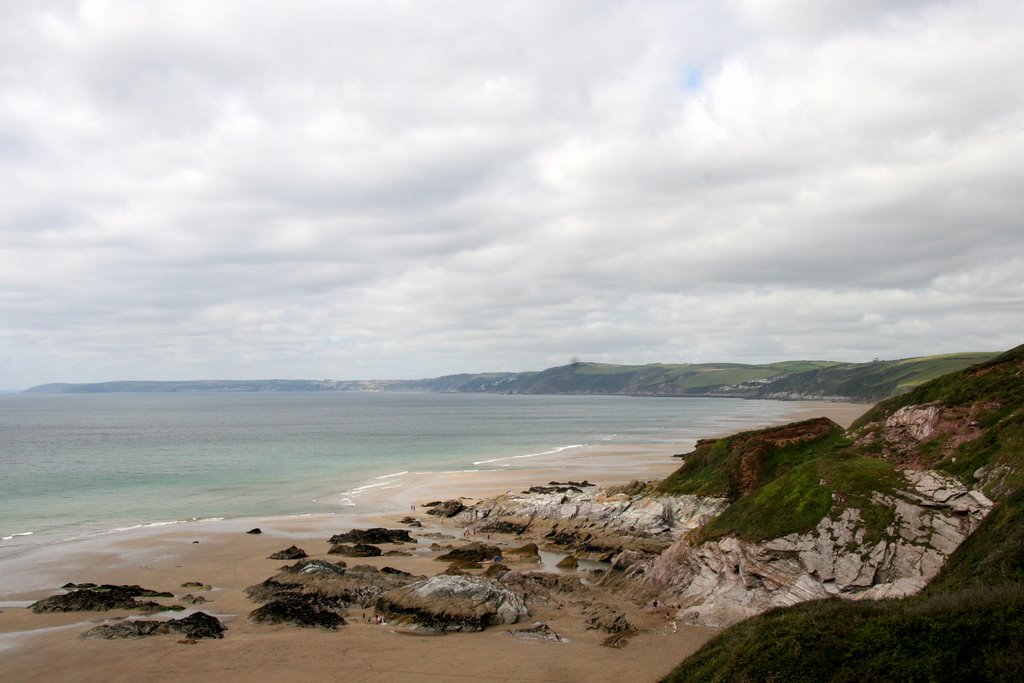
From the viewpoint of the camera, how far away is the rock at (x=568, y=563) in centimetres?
3488

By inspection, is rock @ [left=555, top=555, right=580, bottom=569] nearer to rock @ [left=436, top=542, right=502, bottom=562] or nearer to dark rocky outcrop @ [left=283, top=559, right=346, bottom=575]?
rock @ [left=436, top=542, right=502, bottom=562]

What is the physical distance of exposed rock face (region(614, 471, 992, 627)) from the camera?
23.8m

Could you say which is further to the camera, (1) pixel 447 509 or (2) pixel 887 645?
(1) pixel 447 509

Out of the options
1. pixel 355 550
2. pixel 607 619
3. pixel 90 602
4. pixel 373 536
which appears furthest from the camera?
pixel 373 536

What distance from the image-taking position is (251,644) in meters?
23.3

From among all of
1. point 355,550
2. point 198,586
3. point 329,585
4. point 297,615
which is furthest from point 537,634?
point 355,550

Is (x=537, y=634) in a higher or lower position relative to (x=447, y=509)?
higher

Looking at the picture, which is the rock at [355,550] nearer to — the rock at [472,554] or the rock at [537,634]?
the rock at [472,554]

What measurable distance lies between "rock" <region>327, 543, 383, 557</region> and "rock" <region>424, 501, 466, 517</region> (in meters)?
11.9

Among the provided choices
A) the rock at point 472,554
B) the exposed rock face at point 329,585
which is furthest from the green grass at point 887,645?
the rock at point 472,554

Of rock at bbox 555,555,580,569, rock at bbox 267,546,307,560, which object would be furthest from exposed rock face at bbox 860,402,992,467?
rock at bbox 267,546,307,560

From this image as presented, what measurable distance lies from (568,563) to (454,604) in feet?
35.2

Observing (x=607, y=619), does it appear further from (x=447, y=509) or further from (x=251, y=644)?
(x=447, y=509)

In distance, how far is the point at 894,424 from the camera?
3522 cm
